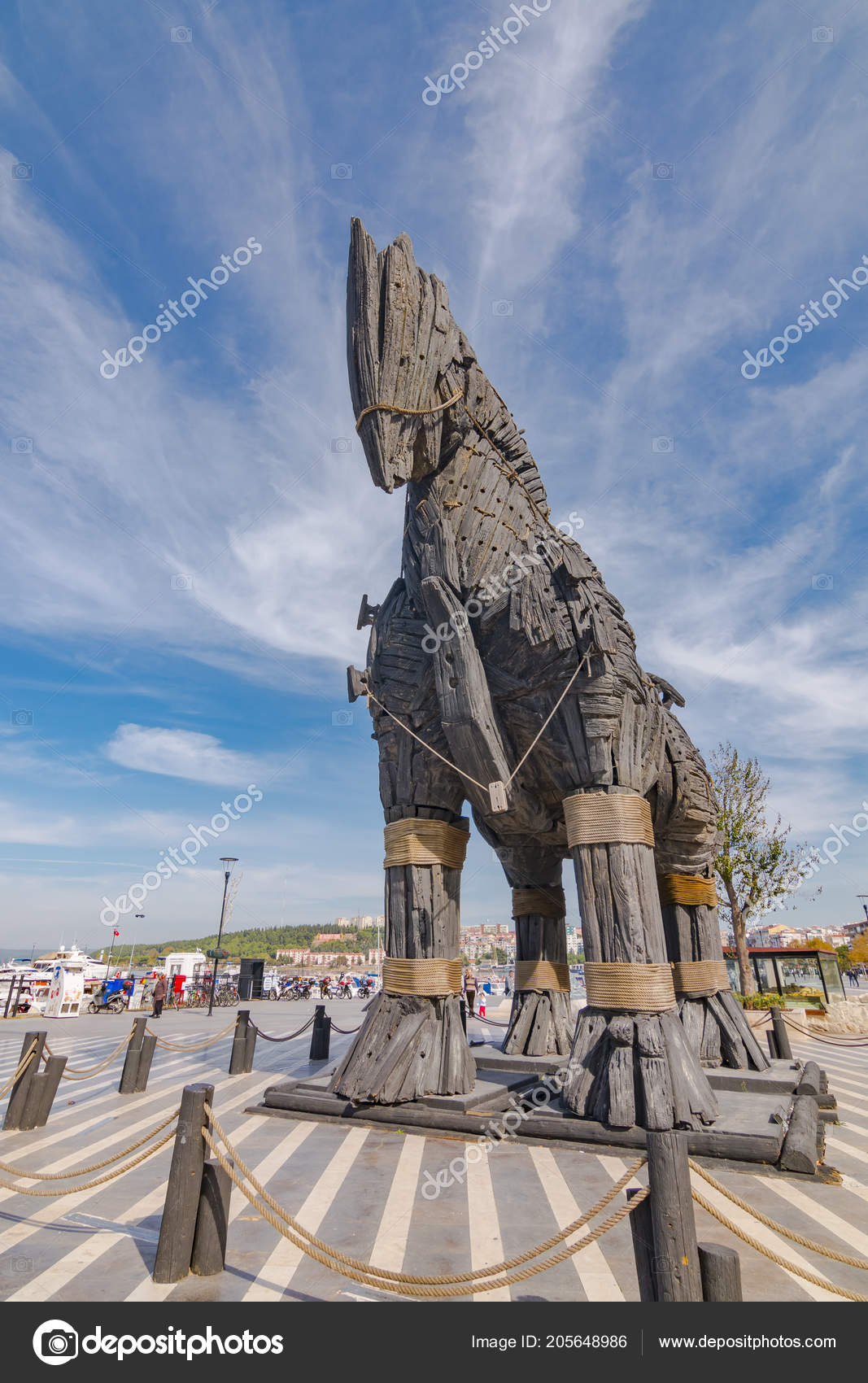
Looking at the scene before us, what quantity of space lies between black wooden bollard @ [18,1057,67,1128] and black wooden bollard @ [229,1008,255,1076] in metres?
2.49

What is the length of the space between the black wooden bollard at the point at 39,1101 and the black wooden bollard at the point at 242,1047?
2490 mm

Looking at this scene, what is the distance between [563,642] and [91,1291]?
4.94 m

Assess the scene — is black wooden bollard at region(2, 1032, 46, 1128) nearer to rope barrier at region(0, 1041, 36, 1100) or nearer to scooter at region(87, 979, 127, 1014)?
rope barrier at region(0, 1041, 36, 1100)

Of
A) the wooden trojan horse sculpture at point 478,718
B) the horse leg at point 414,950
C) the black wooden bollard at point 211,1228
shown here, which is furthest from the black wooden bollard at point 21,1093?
the black wooden bollard at point 211,1228

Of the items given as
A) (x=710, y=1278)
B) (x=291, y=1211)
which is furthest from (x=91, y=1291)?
(x=710, y=1278)

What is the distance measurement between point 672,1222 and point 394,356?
225 inches

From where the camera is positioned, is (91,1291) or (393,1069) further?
(393,1069)

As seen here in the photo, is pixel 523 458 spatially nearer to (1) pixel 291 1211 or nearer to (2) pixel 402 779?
(2) pixel 402 779

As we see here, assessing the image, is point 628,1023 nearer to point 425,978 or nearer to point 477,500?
point 425,978

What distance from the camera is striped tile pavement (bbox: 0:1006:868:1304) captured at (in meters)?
3.03

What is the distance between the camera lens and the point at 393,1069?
18.8ft

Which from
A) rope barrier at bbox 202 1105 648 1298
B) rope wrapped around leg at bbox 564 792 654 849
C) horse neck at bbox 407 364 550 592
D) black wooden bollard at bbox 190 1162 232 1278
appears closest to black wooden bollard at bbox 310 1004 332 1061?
rope wrapped around leg at bbox 564 792 654 849
